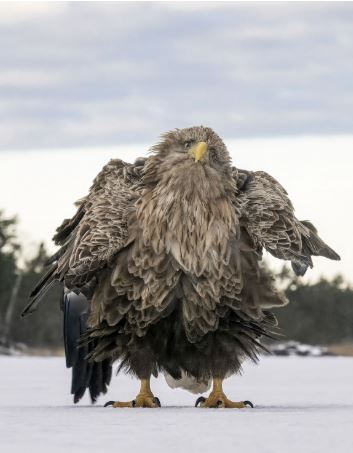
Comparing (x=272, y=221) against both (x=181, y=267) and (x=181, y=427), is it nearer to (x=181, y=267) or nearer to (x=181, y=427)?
(x=181, y=267)

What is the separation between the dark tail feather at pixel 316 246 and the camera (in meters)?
10.1

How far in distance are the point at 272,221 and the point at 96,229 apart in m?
1.25

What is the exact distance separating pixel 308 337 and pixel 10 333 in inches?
410

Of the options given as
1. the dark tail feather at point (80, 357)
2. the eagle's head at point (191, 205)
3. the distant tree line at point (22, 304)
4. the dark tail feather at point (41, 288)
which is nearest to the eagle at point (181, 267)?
the eagle's head at point (191, 205)

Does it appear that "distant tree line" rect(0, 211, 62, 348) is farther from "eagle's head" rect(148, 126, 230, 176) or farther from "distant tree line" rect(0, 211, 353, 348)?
"eagle's head" rect(148, 126, 230, 176)

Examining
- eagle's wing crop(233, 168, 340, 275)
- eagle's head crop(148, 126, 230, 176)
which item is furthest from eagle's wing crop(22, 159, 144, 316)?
eagle's wing crop(233, 168, 340, 275)

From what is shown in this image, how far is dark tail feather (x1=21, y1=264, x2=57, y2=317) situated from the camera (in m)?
10.1

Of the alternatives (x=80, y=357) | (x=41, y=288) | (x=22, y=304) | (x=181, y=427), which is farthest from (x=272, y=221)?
(x=22, y=304)

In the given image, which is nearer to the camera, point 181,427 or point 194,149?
point 181,427

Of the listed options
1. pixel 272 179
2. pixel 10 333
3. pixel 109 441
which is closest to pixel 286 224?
pixel 272 179

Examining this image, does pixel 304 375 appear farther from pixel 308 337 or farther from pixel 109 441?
pixel 308 337

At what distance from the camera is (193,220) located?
9078mm

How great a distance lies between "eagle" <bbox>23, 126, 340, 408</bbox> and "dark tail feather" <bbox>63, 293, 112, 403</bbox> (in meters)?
0.72

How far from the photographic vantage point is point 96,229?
923 centimetres
